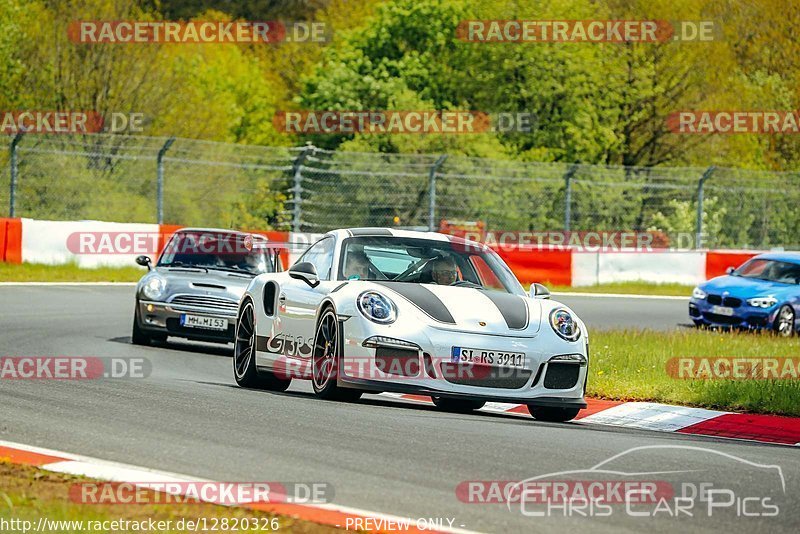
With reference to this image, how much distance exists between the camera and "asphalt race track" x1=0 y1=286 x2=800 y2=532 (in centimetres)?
598

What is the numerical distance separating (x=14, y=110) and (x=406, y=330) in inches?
1179

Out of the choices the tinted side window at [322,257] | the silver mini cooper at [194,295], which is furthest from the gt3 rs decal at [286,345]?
the silver mini cooper at [194,295]

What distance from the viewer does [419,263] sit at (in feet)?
35.0

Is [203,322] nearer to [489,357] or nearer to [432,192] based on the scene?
[489,357]

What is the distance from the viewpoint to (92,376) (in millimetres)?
11406

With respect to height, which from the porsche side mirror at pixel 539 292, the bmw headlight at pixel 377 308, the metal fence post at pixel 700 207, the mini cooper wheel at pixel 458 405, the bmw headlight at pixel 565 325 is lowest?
the mini cooper wheel at pixel 458 405

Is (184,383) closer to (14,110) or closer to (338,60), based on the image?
(14,110)

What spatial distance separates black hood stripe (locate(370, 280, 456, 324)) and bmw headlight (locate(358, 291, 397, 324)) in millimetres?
185

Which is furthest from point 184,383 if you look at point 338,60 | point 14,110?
point 338,60

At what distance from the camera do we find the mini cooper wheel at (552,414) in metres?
10.2

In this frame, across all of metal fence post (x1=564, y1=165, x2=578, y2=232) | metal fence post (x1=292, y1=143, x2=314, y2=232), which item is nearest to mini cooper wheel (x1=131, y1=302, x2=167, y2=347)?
metal fence post (x1=292, y1=143, x2=314, y2=232)

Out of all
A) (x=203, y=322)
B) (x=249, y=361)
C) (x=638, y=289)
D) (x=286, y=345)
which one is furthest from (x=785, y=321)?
(x=286, y=345)

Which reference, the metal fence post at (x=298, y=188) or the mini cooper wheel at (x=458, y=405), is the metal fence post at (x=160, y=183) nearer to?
the metal fence post at (x=298, y=188)

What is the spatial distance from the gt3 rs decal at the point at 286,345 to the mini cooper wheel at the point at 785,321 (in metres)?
10.8
